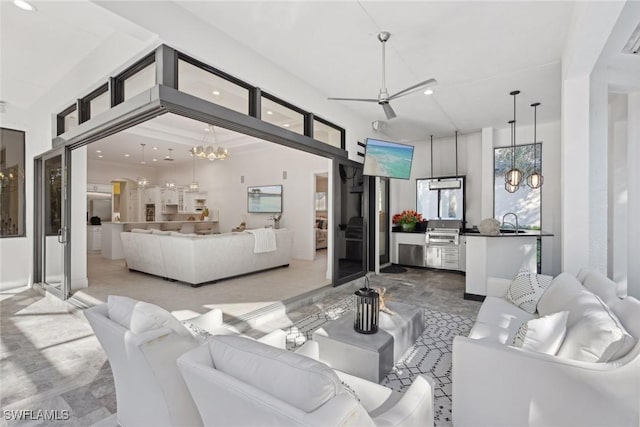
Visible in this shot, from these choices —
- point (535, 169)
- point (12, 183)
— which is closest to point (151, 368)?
point (12, 183)

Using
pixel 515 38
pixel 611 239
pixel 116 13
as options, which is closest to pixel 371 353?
pixel 116 13

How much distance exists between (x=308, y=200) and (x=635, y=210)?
594cm

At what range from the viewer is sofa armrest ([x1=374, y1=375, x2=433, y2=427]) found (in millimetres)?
1074

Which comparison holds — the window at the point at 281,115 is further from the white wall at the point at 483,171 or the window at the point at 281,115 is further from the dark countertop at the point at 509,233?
the white wall at the point at 483,171

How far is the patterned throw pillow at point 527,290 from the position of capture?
279 centimetres

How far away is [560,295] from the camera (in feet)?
7.41

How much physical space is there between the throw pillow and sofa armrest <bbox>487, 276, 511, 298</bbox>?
1.64m

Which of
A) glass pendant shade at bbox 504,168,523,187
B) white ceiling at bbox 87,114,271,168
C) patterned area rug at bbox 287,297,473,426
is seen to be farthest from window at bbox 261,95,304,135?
glass pendant shade at bbox 504,168,523,187

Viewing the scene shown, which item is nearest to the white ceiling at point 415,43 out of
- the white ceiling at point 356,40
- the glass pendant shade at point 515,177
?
the white ceiling at point 356,40

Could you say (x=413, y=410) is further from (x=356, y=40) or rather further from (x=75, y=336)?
(x=75, y=336)

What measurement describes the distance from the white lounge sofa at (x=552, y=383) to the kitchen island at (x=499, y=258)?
8.11ft

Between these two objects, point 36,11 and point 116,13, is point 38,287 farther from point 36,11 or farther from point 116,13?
point 116,13

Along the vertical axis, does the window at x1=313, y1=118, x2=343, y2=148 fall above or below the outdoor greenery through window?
above

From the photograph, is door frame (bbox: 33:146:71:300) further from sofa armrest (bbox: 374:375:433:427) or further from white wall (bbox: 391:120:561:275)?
white wall (bbox: 391:120:561:275)
